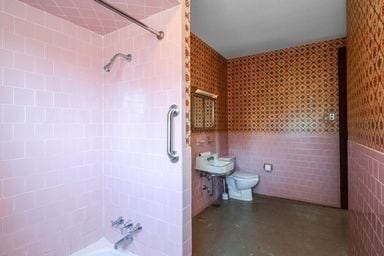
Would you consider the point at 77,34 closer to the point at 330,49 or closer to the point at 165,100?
the point at 165,100

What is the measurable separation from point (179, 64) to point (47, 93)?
106cm

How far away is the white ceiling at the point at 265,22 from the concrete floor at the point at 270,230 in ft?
8.12

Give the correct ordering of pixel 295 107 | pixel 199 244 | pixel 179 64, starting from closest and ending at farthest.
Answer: pixel 179 64 < pixel 199 244 < pixel 295 107

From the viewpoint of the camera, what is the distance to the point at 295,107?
10.9ft

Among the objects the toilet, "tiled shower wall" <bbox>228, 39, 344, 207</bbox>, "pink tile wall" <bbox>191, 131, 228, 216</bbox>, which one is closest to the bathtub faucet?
"pink tile wall" <bbox>191, 131, 228, 216</bbox>

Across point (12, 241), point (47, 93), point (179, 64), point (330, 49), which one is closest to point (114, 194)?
point (12, 241)

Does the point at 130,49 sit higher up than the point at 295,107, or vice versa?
the point at 130,49

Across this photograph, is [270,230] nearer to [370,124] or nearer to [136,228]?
[136,228]

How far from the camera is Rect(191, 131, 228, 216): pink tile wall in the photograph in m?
2.86

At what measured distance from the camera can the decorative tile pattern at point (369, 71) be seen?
36.2 inches

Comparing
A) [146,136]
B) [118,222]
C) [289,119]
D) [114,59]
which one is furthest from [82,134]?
[289,119]

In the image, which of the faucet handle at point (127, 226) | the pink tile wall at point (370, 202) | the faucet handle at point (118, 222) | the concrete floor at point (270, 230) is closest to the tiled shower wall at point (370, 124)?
the pink tile wall at point (370, 202)

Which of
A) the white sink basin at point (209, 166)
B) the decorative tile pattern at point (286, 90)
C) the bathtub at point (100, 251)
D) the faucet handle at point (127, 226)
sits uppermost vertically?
the decorative tile pattern at point (286, 90)

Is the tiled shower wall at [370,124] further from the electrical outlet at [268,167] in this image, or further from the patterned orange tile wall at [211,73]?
the electrical outlet at [268,167]
